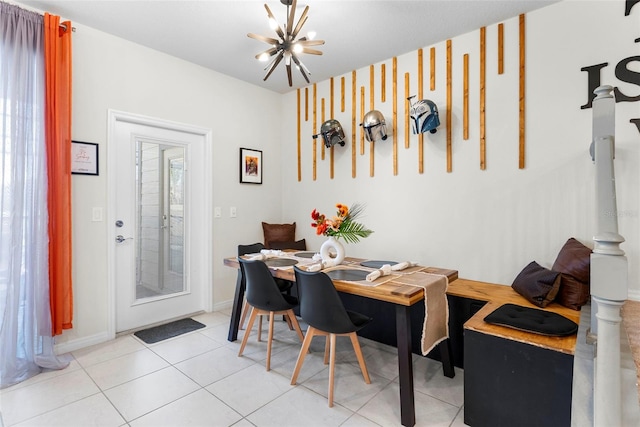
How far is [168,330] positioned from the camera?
322 cm

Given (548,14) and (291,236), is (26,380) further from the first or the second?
(548,14)

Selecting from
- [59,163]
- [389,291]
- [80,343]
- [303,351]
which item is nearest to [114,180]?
[59,163]

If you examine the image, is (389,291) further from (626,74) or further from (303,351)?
(626,74)

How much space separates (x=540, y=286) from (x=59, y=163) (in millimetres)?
3703

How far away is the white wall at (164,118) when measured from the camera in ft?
9.21

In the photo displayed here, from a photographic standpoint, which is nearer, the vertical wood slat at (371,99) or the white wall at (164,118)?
the white wall at (164,118)

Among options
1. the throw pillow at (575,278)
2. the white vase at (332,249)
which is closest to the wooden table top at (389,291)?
the white vase at (332,249)

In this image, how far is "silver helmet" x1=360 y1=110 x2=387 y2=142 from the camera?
330 centimetres

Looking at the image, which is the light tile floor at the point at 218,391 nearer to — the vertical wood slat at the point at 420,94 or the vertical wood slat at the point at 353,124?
the vertical wood slat at the point at 420,94

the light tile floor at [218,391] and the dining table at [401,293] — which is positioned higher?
the dining table at [401,293]

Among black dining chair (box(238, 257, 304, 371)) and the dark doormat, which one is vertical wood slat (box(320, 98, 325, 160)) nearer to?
black dining chair (box(238, 257, 304, 371))

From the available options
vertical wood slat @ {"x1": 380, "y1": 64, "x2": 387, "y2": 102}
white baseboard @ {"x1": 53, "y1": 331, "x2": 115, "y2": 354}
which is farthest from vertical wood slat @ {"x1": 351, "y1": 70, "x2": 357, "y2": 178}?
white baseboard @ {"x1": 53, "y1": 331, "x2": 115, "y2": 354}

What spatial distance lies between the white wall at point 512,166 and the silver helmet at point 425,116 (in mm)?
205

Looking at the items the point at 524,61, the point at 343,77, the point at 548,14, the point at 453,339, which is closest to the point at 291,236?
the point at 343,77
